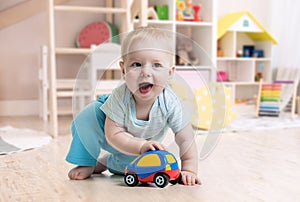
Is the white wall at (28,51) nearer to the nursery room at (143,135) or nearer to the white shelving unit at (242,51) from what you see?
the nursery room at (143,135)

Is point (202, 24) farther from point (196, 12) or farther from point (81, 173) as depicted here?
point (81, 173)

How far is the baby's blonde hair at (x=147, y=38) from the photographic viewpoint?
3.07 feet

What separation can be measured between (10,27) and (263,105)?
173 centimetres

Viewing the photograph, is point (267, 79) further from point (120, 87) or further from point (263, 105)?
point (120, 87)

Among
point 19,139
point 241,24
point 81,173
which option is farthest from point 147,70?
point 241,24

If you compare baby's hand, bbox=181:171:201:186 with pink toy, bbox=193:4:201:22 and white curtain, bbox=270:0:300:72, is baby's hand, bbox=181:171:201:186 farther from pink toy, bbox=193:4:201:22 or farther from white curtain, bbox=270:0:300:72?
white curtain, bbox=270:0:300:72

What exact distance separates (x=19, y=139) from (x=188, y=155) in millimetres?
957

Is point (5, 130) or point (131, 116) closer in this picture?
point (131, 116)

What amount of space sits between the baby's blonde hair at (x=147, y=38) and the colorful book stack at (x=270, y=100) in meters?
1.72

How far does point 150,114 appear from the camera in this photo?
0.99 m

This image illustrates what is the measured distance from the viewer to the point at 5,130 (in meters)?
1.99

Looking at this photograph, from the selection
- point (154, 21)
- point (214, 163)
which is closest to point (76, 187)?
point (214, 163)

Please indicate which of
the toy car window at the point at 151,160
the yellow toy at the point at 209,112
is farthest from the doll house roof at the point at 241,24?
the toy car window at the point at 151,160

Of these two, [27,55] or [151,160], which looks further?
[27,55]
